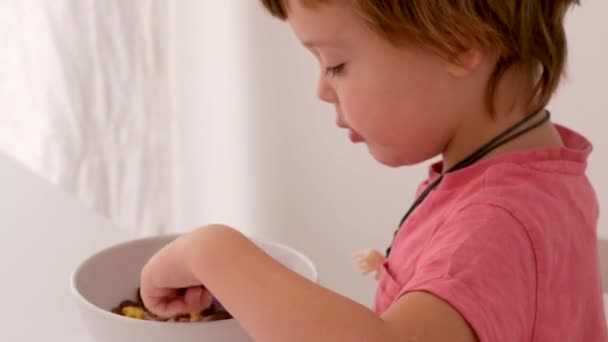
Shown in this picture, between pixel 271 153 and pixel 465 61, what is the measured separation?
61 centimetres

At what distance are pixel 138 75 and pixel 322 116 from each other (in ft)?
0.82

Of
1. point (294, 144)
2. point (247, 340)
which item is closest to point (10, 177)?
point (294, 144)

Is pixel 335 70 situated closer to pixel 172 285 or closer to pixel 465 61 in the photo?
pixel 465 61

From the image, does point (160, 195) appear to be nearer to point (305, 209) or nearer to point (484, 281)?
point (305, 209)

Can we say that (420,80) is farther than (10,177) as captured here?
No

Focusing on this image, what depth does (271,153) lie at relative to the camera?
3.83 ft

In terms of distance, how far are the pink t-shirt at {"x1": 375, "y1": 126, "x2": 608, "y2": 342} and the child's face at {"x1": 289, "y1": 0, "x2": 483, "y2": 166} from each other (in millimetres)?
41

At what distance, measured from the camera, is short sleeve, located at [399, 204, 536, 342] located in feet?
1.56

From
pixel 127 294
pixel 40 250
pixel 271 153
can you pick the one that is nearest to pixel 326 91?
pixel 127 294

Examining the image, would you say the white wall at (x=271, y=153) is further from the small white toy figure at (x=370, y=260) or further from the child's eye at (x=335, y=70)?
the child's eye at (x=335, y=70)

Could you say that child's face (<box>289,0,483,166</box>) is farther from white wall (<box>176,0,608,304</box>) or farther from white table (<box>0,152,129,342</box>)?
white wall (<box>176,0,608,304</box>)

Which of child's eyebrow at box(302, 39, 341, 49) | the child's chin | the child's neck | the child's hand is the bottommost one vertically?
the child's hand

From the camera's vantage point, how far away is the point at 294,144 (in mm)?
1152

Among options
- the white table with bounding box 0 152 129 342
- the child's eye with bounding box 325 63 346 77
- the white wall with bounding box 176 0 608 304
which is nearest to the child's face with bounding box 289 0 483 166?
the child's eye with bounding box 325 63 346 77
